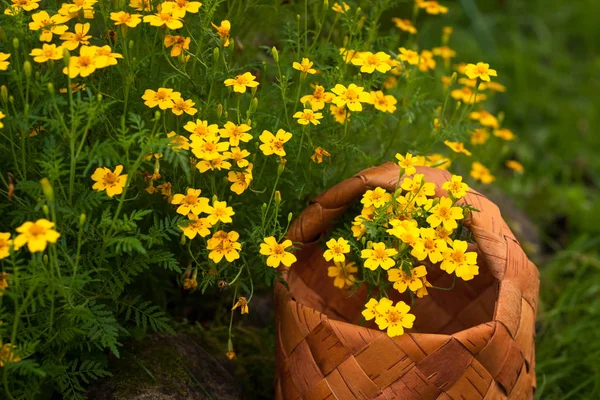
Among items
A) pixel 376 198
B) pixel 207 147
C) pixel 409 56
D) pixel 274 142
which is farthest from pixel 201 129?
pixel 409 56

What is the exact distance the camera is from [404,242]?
56.9 inches

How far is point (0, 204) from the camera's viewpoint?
1446mm

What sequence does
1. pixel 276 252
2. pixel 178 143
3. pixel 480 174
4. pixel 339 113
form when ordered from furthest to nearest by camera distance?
pixel 480 174, pixel 339 113, pixel 276 252, pixel 178 143

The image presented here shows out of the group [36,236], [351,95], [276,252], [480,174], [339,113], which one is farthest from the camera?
[480,174]

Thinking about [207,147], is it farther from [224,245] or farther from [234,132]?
[224,245]

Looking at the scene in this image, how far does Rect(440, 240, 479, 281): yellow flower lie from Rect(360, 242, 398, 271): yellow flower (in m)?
0.11

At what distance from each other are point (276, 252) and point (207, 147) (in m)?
0.25

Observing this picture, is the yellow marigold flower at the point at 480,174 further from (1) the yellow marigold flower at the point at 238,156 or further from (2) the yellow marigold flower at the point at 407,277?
(1) the yellow marigold flower at the point at 238,156

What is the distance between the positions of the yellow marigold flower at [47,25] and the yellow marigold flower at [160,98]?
0.20m

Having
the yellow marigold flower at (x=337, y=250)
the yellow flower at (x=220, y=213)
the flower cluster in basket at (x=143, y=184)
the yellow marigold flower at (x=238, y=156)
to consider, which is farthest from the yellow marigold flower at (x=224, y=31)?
the yellow marigold flower at (x=337, y=250)

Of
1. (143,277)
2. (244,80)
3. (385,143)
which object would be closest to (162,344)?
(143,277)

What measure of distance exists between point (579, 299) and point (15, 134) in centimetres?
195

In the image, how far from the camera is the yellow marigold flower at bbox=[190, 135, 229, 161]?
4.61 ft

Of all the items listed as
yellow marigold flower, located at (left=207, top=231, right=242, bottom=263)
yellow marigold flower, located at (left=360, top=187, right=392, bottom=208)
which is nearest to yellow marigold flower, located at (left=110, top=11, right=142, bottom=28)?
yellow marigold flower, located at (left=207, top=231, right=242, bottom=263)
